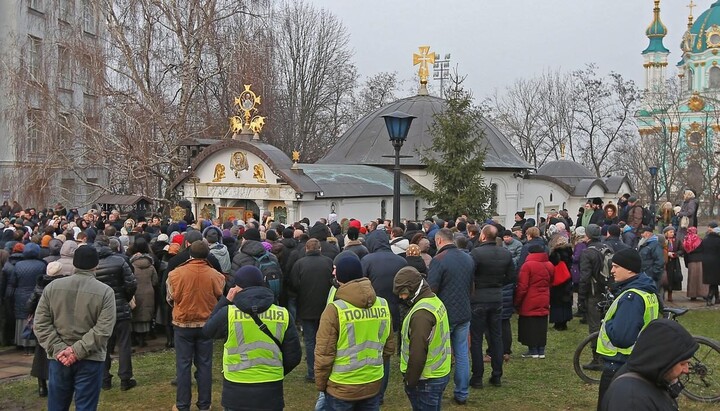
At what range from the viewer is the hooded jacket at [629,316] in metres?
6.50

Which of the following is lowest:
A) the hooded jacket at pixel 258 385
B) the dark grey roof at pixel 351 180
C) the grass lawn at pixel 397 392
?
the grass lawn at pixel 397 392

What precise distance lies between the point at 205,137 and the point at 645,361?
92.1ft

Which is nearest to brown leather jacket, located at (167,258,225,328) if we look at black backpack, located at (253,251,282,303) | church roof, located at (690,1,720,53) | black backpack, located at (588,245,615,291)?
black backpack, located at (253,251,282,303)

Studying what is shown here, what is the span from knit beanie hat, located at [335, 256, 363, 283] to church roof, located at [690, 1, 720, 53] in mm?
95023

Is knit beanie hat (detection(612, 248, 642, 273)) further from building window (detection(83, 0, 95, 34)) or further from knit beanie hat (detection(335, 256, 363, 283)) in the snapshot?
building window (detection(83, 0, 95, 34))

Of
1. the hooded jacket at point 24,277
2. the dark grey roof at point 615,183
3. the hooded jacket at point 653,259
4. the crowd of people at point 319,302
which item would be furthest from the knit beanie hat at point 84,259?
the dark grey roof at point 615,183

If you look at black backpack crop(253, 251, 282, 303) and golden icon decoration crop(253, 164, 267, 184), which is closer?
black backpack crop(253, 251, 282, 303)

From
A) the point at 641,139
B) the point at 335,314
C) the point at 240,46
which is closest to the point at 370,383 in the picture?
the point at 335,314

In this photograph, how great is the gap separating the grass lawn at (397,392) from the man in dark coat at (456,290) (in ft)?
1.57

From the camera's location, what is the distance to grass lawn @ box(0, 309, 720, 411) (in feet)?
28.9

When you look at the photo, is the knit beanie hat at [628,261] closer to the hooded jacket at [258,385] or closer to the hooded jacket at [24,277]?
the hooded jacket at [258,385]

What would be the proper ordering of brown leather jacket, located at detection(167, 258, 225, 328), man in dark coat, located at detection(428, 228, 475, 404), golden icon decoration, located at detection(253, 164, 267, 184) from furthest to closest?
1. golden icon decoration, located at detection(253, 164, 267, 184)
2. man in dark coat, located at detection(428, 228, 475, 404)
3. brown leather jacket, located at detection(167, 258, 225, 328)

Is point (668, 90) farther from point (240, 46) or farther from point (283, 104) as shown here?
point (240, 46)

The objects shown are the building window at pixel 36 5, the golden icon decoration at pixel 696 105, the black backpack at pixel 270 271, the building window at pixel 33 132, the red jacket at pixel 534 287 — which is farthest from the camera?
the golden icon decoration at pixel 696 105
